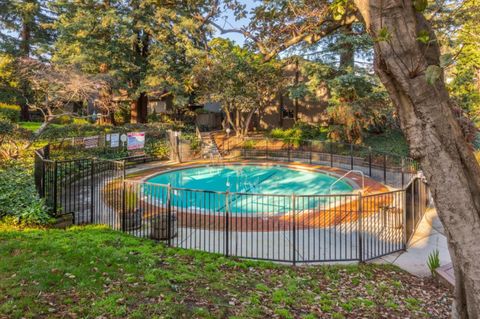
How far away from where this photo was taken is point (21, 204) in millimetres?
7004

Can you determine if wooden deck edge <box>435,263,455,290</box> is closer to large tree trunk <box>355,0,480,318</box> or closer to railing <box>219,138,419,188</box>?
large tree trunk <box>355,0,480,318</box>

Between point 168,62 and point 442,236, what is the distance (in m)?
18.7

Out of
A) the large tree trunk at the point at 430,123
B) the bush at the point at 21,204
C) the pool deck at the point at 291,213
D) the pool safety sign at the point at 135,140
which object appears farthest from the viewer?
the pool safety sign at the point at 135,140

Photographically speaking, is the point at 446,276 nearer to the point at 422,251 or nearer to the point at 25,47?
the point at 422,251

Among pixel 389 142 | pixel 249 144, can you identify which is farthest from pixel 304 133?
pixel 389 142

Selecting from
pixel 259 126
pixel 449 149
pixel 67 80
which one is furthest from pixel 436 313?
pixel 259 126

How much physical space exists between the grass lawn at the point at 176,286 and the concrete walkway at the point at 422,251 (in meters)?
0.40

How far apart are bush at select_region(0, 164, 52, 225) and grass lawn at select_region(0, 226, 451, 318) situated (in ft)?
2.58

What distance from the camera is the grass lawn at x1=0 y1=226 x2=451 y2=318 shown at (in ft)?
12.2

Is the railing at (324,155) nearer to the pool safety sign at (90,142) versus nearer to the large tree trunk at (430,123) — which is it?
the pool safety sign at (90,142)

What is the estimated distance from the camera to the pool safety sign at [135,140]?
57.0 ft

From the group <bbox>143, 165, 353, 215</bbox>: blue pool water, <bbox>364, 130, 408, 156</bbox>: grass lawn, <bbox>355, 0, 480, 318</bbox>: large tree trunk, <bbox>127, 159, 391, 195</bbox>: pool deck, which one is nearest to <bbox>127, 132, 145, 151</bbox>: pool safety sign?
<bbox>127, 159, 391, 195</bbox>: pool deck

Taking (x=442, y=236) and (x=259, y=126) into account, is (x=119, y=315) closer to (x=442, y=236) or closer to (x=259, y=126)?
(x=442, y=236)

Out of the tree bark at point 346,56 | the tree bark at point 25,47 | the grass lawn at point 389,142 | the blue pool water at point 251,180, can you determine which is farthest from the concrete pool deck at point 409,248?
the tree bark at point 25,47
